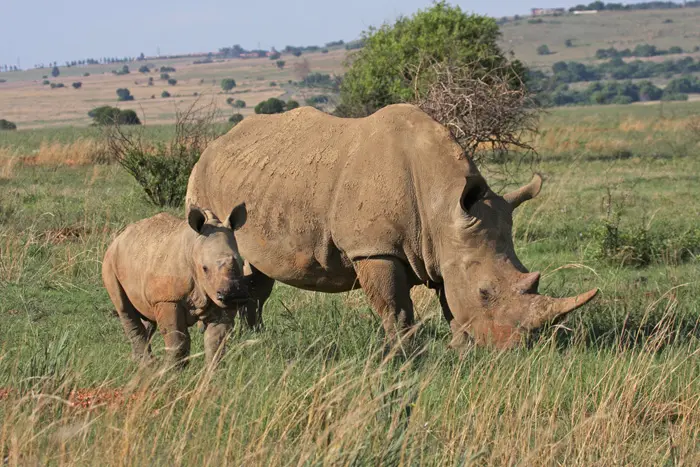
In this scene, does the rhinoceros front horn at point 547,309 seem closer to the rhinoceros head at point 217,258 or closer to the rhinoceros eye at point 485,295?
the rhinoceros eye at point 485,295

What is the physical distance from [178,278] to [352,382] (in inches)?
58.3

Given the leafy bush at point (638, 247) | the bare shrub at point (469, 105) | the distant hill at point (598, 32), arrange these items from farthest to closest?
1. the distant hill at point (598, 32)
2. the bare shrub at point (469, 105)
3. the leafy bush at point (638, 247)

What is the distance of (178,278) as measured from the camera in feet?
22.4

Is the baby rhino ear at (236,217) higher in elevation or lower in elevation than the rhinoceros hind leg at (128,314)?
higher

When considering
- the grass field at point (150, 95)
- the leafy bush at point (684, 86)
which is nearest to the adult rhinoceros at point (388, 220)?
the grass field at point (150, 95)

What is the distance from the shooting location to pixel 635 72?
129 metres

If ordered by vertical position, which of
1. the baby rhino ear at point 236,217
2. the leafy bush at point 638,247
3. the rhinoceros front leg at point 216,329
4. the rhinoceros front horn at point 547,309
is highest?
the baby rhino ear at point 236,217

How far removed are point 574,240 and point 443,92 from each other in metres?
2.46

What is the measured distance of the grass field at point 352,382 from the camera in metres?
5.00

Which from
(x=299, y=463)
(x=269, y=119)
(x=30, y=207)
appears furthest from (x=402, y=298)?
(x=30, y=207)

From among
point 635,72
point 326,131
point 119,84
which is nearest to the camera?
point 326,131

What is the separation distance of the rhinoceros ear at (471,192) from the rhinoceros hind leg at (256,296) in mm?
1775

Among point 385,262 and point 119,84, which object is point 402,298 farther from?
point 119,84

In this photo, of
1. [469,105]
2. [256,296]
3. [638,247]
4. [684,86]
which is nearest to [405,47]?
[469,105]
